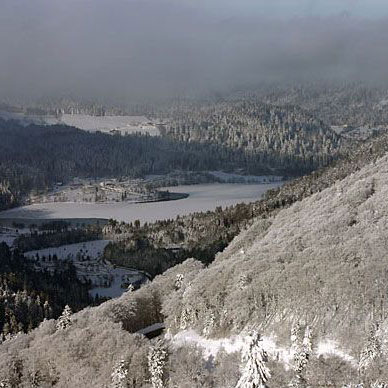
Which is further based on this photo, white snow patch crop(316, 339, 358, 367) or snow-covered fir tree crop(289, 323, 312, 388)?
white snow patch crop(316, 339, 358, 367)

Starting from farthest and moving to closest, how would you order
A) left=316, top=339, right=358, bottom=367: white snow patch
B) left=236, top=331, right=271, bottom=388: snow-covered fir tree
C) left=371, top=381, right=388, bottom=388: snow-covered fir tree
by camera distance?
1. left=316, top=339, right=358, bottom=367: white snow patch
2. left=371, top=381, right=388, bottom=388: snow-covered fir tree
3. left=236, top=331, right=271, bottom=388: snow-covered fir tree

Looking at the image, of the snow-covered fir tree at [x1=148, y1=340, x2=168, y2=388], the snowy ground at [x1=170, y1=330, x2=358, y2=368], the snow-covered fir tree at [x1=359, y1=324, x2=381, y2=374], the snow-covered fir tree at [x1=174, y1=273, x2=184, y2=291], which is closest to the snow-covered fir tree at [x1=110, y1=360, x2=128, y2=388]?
the snow-covered fir tree at [x1=148, y1=340, x2=168, y2=388]

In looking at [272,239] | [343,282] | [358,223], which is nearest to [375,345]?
[343,282]

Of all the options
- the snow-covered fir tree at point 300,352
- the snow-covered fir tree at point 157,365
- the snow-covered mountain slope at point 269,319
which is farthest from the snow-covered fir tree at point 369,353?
Result: the snow-covered fir tree at point 157,365

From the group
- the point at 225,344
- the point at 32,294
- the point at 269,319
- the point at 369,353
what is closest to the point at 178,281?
the point at 225,344

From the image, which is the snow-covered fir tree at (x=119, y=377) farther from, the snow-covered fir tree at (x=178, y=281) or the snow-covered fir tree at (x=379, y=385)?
the snow-covered fir tree at (x=178, y=281)

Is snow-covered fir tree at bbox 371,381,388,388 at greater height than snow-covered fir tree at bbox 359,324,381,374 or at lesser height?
lesser

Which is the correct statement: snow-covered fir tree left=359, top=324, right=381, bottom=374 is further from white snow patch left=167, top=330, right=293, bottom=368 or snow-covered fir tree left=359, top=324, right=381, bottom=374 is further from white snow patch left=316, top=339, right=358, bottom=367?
white snow patch left=167, top=330, right=293, bottom=368

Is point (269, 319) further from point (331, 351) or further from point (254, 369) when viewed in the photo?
point (254, 369)
